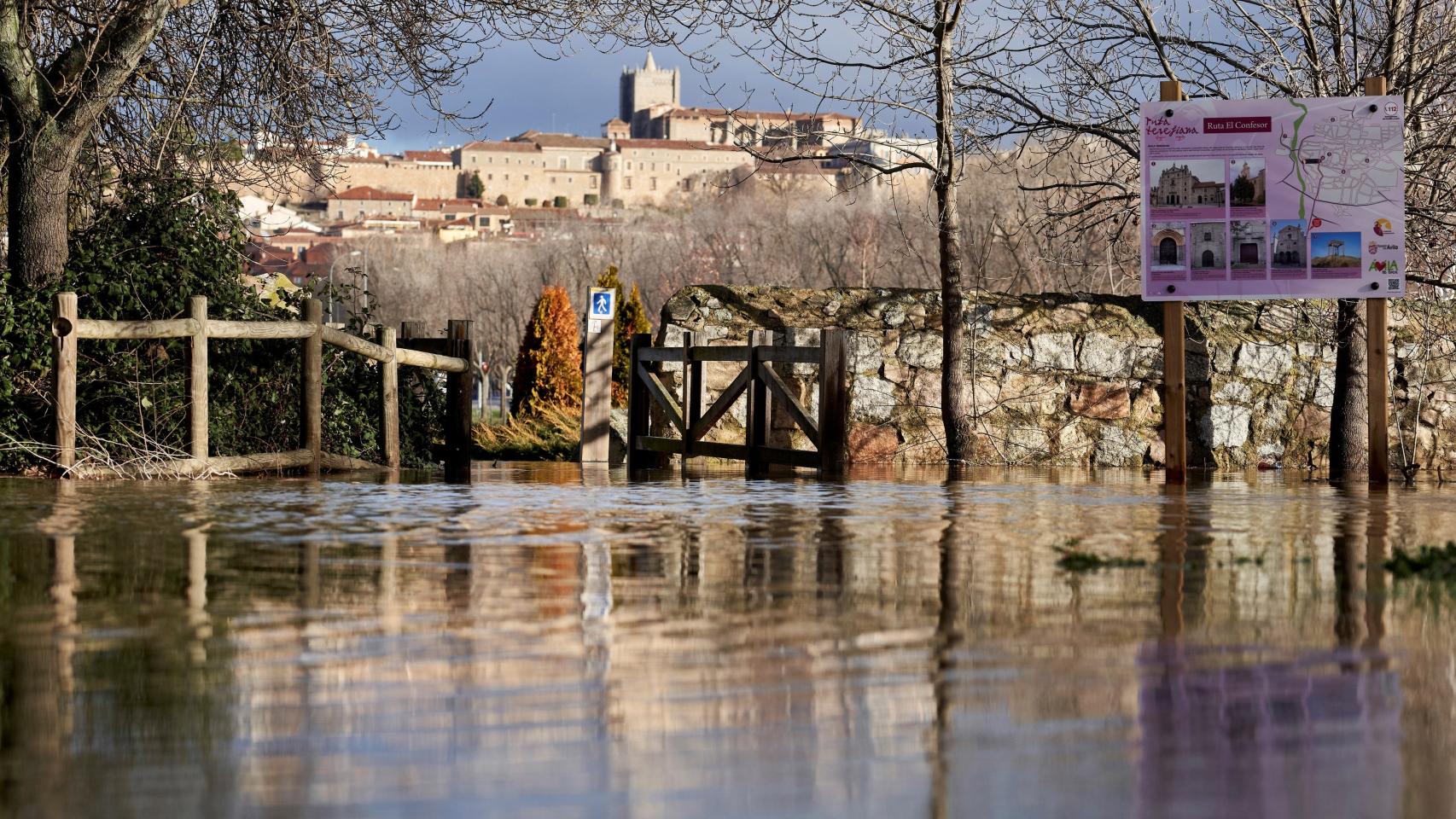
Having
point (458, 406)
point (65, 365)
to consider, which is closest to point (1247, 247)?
point (458, 406)

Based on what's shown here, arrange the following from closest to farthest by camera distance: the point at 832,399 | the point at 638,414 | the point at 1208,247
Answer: the point at 1208,247 → the point at 832,399 → the point at 638,414

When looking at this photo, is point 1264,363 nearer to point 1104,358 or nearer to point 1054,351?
point 1104,358

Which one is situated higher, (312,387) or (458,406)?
(312,387)

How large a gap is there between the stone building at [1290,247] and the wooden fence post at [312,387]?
20.4 feet

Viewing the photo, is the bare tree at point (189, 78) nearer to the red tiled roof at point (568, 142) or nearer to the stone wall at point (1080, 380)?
the stone wall at point (1080, 380)

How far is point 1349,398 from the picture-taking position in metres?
14.8

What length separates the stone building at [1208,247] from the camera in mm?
11180

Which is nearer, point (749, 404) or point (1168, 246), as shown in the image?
point (1168, 246)

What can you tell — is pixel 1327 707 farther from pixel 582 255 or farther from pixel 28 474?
pixel 582 255

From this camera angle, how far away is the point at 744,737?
292 cm

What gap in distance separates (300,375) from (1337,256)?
6800 millimetres

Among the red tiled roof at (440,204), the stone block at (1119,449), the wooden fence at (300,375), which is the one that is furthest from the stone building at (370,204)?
the wooden fence at (300,375)

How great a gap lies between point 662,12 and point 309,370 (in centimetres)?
425

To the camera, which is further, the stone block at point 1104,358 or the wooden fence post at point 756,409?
the stone block at point 1104,358
